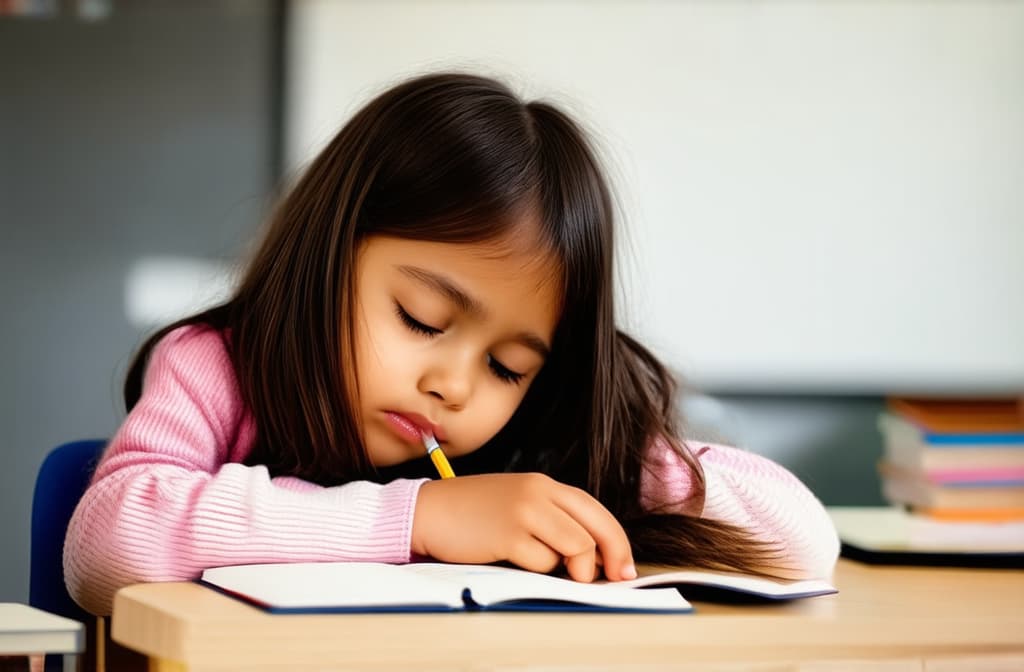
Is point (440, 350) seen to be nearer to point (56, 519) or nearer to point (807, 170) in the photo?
point (56, 519)

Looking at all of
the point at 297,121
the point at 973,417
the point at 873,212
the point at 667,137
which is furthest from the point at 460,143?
the point at 873,212

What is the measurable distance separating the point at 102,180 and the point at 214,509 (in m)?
1.39

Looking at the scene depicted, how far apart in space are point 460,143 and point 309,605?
1.54ft

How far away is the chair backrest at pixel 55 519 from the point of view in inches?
34.9

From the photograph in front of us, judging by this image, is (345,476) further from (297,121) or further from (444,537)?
(297,121)

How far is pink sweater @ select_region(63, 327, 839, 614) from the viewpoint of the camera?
27.0 inches

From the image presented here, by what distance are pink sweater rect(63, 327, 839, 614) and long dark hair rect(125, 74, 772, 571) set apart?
27 millimetres

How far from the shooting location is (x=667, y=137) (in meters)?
2.10

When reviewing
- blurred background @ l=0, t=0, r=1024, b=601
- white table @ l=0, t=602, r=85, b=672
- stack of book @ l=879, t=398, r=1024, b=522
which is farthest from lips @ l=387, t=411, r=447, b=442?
blurred background @ l=0, t=0, r=1024, b=601

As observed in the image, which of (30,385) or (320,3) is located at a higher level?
(320,3)

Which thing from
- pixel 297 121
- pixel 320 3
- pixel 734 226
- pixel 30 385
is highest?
pixel 320 3

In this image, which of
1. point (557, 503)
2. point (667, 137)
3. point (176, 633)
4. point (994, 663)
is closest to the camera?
point (176, 633)

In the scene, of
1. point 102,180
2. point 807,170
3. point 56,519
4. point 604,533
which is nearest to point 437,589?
point 604,533

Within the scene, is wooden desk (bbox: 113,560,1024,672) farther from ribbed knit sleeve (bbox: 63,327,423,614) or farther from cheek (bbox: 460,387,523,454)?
cheek (bbox: 460,387,523,454)
